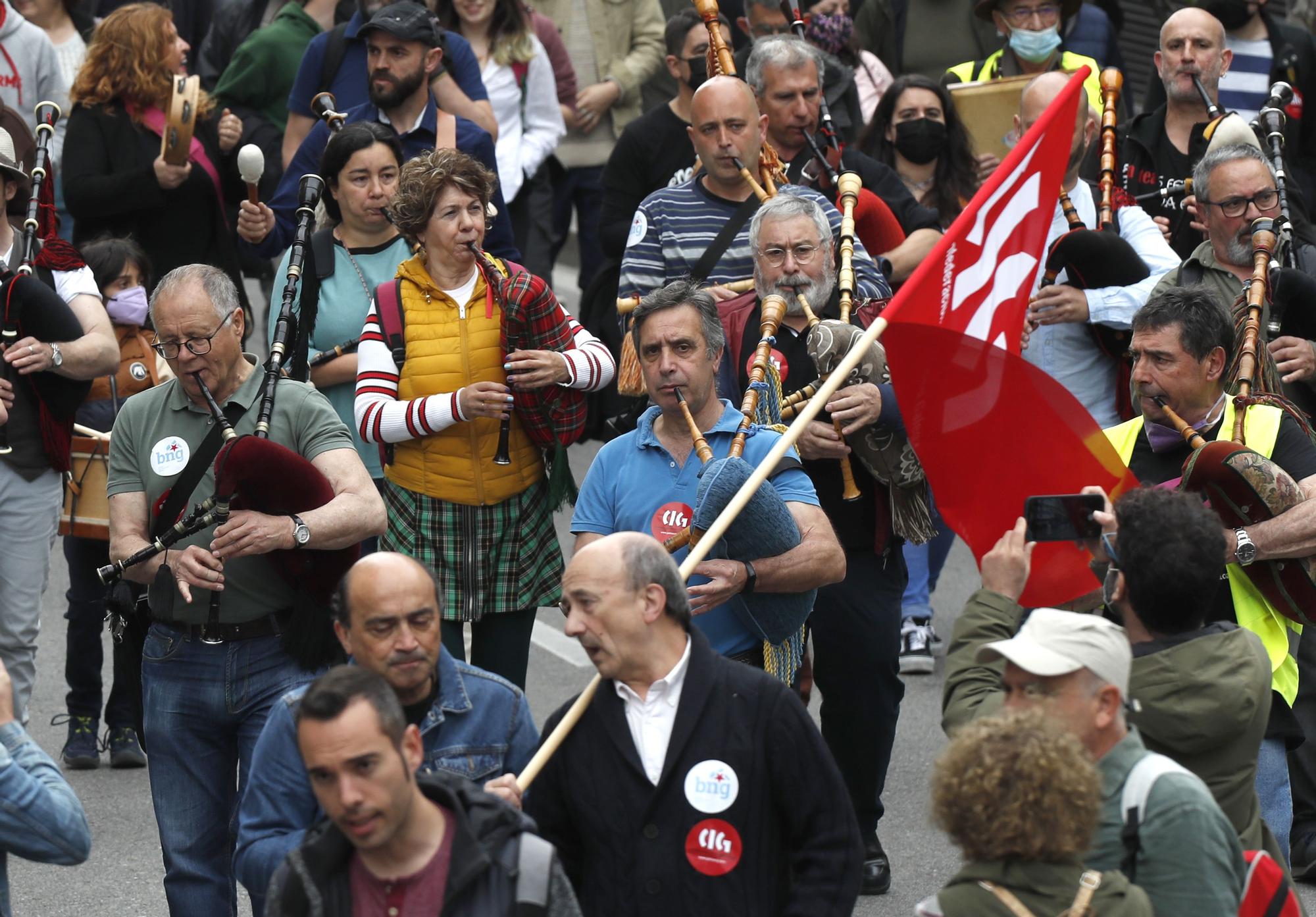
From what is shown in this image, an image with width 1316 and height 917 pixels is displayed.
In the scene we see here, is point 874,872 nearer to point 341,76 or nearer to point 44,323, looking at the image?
point 44,323

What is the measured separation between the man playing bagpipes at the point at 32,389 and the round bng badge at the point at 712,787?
125 inches

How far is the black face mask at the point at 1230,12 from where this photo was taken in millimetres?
9938

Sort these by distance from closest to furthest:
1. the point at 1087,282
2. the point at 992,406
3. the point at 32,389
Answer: the point at 992,406, the point at 32,389, the point at 1087,282

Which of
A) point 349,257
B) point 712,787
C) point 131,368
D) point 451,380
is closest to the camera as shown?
point 712,787

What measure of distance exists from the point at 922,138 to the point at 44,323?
420 centimetres

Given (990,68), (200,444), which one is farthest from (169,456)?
(990,68)

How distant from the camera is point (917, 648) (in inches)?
348

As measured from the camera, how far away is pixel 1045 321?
24.9ft

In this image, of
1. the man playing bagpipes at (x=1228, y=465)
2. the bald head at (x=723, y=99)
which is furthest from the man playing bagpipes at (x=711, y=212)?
the man playing bagpipes at (x=1228, y=465)

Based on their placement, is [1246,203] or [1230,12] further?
[1230,12]

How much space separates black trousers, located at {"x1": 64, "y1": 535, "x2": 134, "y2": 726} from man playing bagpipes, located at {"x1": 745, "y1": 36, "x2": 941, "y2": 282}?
10.4 ft

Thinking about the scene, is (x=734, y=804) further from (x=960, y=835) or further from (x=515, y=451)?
(x=515, y=451)

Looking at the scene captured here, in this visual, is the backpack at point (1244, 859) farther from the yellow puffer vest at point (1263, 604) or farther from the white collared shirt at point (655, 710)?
the yellow puffer vest at point (1263, 604)

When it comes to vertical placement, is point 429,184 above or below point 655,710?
above
